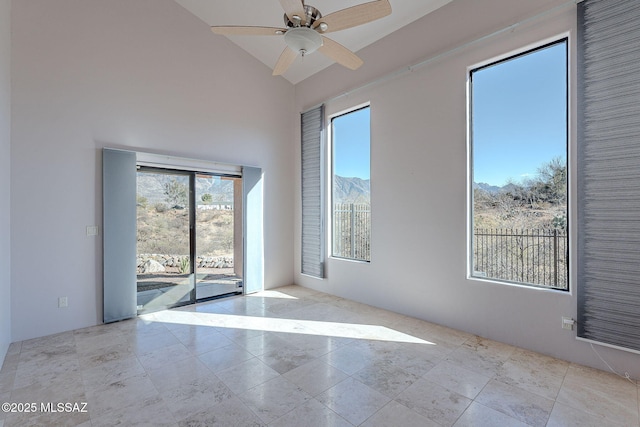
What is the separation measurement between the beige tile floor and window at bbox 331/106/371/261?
4.97 ft

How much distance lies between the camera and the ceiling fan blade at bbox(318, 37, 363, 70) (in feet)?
9.19

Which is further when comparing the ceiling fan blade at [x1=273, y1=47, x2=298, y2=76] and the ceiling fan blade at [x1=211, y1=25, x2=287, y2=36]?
the ceiling fan blade at [x1=273, y1=47, x2=298, y2=76]

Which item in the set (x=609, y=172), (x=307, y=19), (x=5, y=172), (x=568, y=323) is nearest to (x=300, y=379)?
(x=568, y=323)

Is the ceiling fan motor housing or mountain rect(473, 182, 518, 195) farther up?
the ceiling fan motor housing

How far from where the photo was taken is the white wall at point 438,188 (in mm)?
2971

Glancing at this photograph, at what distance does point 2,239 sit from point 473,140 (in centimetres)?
524

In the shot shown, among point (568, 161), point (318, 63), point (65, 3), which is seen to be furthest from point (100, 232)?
point (568, 161)

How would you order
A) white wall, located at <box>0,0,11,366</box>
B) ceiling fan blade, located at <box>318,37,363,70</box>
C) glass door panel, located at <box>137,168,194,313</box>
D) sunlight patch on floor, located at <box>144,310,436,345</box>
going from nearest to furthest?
1. ceiling fan blade, located at <box>318,37,363,70</box>
2. white wall, located at <box>0,0,11,366</box>
3. sunlight patch on floor, located at <box>144,310,436,345</box>
4. glass door panel, located at <box>137,168,194,313</box>

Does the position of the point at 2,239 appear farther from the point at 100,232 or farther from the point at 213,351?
the point at 213,351

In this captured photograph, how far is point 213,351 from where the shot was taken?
3.10 m

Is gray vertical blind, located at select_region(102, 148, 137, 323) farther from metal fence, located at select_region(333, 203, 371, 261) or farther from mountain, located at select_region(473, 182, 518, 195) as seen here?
mountain, located at select_region(473, 182, 518, 195)

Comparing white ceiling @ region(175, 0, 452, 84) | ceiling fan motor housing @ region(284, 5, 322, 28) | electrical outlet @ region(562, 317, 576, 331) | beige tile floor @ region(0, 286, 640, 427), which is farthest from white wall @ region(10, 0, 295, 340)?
electrical outlet @ region(562, 317, 576, 331)

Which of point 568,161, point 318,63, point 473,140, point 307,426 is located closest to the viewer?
point 307,426

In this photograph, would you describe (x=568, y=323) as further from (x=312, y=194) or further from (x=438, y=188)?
(x=312, y=194)
